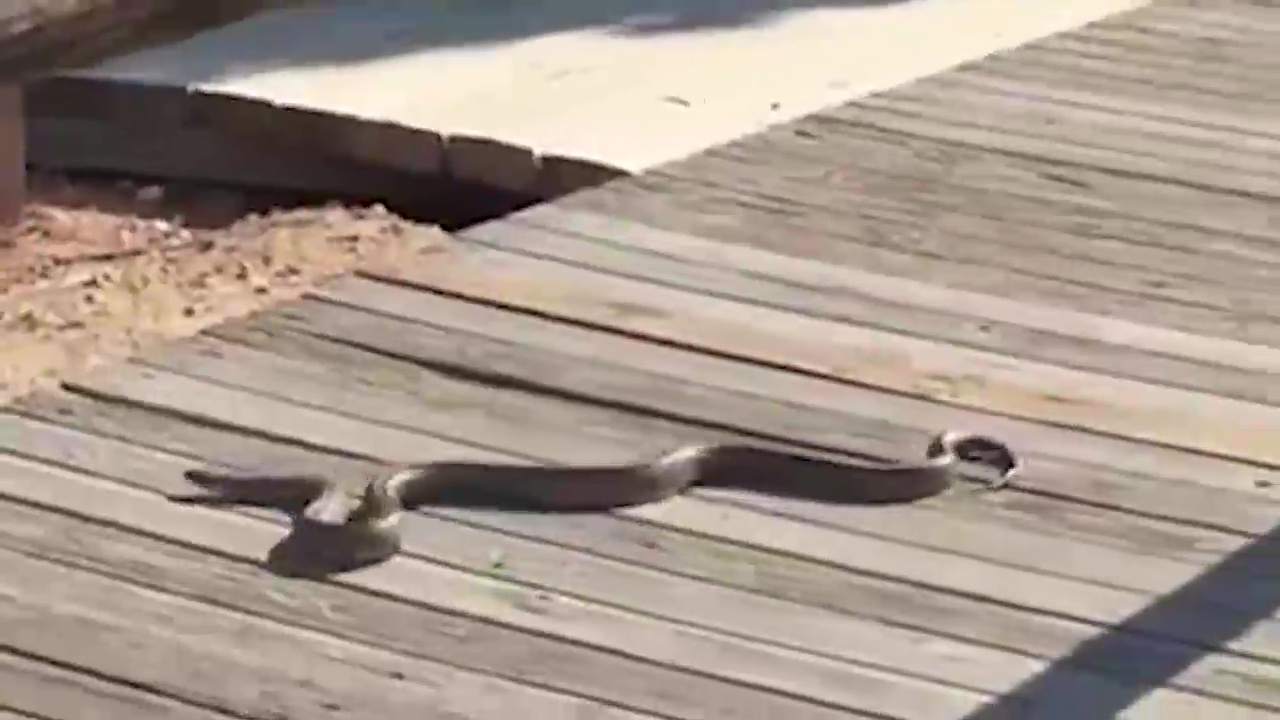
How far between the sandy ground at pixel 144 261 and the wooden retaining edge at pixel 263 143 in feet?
0.23

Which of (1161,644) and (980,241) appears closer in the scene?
(1161,644)

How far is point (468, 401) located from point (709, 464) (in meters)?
0.41

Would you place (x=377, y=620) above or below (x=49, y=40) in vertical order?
below

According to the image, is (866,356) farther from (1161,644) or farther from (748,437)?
(1161,644)

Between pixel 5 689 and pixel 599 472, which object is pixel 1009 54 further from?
pixel 5 689

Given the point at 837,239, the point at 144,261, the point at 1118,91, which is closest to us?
the point at 837,239

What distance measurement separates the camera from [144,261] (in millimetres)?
4852

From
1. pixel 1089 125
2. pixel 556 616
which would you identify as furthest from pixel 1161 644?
pixel 1089 125

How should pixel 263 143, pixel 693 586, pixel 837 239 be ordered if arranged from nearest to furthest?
1. pixel 693 586
2. pixel 837 239
3. pixel 263 143

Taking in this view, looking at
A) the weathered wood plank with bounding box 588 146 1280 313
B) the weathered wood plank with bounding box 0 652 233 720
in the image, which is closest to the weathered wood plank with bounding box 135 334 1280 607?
the weathered wood plank with bounding box 0 652 233 720

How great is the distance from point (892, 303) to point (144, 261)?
1512 mm

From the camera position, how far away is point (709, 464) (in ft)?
11.0

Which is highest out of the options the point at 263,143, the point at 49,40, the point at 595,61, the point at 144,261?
the point at 49,40

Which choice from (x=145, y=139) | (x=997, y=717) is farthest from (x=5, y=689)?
(x=145, y=139)
